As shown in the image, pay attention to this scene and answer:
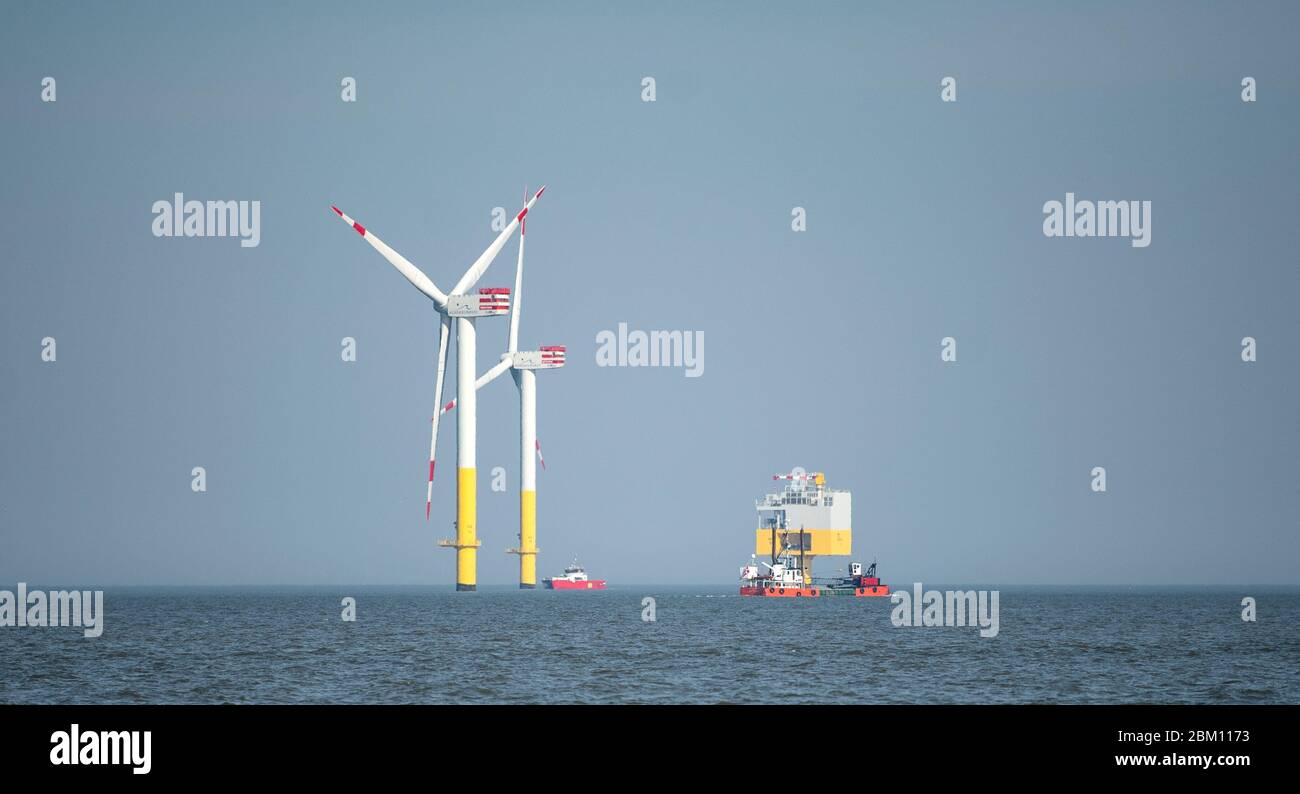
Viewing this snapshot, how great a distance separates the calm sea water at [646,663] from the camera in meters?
64.0

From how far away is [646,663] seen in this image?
82.1m

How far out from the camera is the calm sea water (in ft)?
210
